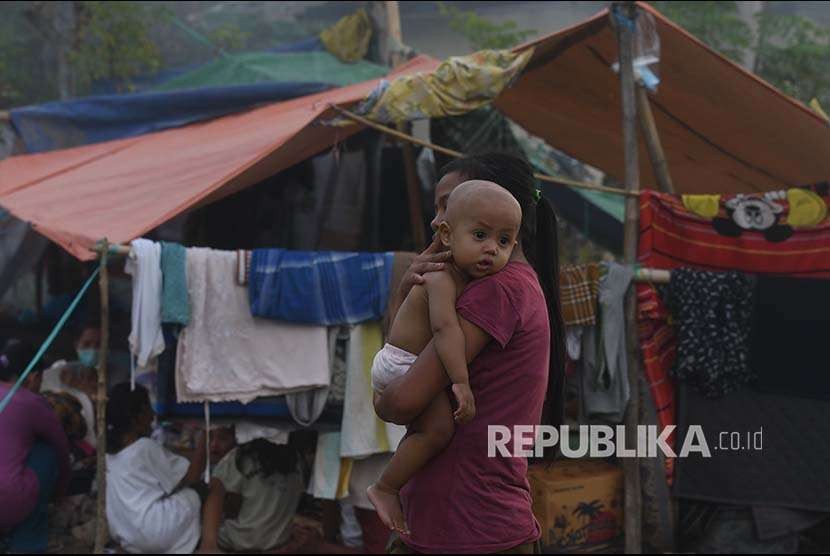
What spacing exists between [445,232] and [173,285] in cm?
235

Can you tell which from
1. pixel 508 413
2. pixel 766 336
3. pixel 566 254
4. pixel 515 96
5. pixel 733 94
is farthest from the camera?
pixel 566 254

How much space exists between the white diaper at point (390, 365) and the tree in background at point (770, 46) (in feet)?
25.7

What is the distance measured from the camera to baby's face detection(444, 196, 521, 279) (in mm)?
1698

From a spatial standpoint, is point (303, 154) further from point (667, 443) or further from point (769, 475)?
point (769, 475)

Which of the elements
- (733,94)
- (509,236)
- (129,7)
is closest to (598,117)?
(733,94)

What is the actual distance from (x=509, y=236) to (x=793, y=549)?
126 inches

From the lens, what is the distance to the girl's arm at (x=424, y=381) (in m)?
1.68

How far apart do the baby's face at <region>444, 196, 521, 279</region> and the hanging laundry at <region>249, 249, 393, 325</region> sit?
2.38 m

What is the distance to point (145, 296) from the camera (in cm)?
374

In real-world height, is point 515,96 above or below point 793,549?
above

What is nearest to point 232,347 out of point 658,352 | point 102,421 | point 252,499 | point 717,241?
point 102,421

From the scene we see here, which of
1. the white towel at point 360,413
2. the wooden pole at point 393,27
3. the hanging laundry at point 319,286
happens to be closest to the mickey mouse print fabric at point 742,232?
the hanging laundry at point 319,286

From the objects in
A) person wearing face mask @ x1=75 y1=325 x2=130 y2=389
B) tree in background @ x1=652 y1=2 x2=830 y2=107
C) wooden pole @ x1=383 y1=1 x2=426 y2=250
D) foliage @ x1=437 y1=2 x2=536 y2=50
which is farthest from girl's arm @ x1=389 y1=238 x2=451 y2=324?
tree in background @ x1=652 y1=2 x2=830 y2=107

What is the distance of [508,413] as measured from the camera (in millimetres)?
1720
